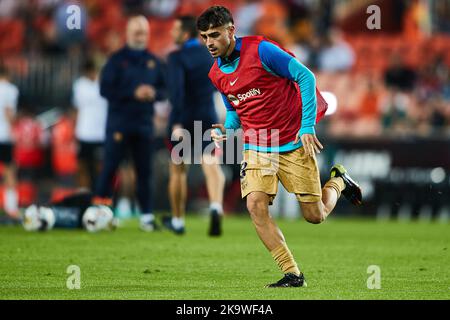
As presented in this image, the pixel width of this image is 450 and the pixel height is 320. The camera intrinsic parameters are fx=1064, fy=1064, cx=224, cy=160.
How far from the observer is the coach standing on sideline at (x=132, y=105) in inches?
516

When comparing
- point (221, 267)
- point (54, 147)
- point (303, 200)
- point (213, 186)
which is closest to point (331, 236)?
point (213, 186)

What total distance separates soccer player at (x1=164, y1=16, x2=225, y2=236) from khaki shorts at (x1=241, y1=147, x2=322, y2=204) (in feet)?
13.7

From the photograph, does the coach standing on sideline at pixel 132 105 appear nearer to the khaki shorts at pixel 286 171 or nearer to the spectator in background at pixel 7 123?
the spectator in background at pixel 7 123

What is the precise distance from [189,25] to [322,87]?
8180mm

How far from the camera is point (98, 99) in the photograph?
52.7 feet

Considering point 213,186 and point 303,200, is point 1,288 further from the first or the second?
point 213,186

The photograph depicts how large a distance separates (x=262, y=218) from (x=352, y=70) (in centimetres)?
1381

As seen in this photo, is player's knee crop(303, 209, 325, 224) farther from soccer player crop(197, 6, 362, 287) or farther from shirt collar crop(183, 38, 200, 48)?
shirt collar crop(183, 38, 200, 48)

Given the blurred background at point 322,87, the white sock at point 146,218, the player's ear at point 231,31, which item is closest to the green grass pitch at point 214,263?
the white sock at point 146,218

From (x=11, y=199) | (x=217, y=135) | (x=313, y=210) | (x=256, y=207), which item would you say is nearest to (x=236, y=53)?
(x=217, y=135)

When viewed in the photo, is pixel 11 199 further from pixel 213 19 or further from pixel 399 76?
pixel 213 19

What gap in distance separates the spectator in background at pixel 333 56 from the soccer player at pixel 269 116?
12.8 metres

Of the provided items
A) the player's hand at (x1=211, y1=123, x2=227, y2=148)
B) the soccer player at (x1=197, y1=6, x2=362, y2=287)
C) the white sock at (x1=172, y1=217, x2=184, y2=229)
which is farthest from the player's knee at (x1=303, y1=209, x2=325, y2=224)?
the white sock at (x1=172, y1=217, x2=184, y2=229)

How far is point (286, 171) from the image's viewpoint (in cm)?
836
